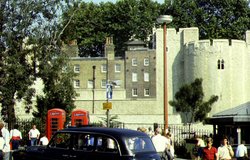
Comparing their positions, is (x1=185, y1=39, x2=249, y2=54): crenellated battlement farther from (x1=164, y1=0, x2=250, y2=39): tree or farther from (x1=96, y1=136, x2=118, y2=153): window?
(x1=96, y1=136, x2=118, y2=153): window

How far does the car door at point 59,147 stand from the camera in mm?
15565

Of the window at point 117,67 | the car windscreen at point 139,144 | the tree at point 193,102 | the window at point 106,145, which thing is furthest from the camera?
the window at point 117,67

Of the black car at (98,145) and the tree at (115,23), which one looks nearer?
the black car at (98,145)

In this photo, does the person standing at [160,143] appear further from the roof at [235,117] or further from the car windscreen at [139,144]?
the roof at [235,117]

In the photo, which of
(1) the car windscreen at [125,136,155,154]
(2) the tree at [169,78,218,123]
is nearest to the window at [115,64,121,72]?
(2) the tree at [169,78,218,123]

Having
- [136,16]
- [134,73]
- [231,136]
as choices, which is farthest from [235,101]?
[231,136]

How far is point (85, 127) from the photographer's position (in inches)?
625

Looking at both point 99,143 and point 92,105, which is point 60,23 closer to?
point 99,143

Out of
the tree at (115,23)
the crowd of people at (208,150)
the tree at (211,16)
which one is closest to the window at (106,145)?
the crowd of people at (208,150)

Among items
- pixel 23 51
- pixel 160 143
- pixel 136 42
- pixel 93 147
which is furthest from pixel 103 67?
pixel 93 147

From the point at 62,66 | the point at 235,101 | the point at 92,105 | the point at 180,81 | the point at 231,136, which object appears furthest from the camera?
the point at 180,81

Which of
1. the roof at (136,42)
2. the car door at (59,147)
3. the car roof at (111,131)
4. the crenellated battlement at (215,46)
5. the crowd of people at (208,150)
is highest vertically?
the roof at (136,42)

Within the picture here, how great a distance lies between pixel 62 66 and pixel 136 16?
64777 millimetres

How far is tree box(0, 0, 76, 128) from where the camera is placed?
1383 inches
